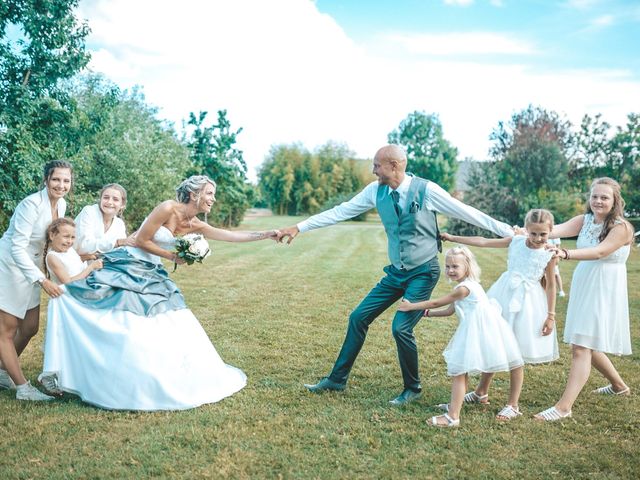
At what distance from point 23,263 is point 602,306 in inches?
206

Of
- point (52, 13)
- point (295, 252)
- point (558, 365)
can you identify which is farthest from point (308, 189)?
point (558, 365)

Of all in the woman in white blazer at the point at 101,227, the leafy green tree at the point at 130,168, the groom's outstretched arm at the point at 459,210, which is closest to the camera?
the groom's outstretched arm at the point at 459,210

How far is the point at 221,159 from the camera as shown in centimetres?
3195

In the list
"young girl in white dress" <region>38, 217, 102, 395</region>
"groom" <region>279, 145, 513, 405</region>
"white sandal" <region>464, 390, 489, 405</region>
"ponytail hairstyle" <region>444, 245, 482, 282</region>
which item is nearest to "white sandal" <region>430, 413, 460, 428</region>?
"groom" <region>279, 145, 513, 405</region>

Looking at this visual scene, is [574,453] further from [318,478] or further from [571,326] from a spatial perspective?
[318,478]

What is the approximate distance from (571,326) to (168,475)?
11.9ft

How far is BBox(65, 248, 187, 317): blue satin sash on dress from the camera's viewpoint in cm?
508

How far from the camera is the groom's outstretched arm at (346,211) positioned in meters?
5.49

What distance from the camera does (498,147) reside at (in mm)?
36875

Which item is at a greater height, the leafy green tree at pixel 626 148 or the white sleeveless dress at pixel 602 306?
the leafy green tree at pixel 626 148

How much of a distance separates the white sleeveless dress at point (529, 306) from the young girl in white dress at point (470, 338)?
19 cm

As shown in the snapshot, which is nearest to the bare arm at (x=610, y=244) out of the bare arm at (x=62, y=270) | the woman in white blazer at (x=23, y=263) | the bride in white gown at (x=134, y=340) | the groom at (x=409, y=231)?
the groom at (x=409, y=231)

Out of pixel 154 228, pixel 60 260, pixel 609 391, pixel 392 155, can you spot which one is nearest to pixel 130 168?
pixel 60 260

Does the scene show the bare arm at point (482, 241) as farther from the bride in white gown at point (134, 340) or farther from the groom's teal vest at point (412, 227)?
the bride in white gown at point (134, 340)
